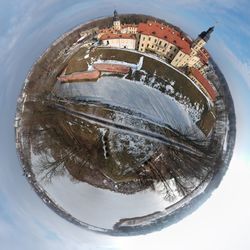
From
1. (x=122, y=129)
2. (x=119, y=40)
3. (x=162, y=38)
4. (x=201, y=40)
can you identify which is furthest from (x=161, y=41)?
(x=122, y=129)

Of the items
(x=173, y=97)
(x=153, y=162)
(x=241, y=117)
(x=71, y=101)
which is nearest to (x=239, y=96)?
(x=241, y=117)

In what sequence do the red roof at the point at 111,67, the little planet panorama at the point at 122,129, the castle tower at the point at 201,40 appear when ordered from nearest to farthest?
the castle tower at the point at 201,40 < the little planet panorama at the point at 122,129 < the red roof at the point at 111,67

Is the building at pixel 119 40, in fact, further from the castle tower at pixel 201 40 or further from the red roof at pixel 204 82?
the red roof at pixel 204 82

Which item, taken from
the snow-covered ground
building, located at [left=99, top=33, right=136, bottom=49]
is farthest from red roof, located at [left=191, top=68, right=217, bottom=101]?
building, located at [left=99, top=33, right=136, bottom=49]

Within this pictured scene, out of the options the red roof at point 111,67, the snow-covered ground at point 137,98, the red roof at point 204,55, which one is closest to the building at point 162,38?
the red roof at point 204,55

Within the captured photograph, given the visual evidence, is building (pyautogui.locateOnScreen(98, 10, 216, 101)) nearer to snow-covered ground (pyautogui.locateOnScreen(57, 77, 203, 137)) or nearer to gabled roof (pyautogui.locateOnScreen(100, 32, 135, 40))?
gabled roof (pyautogui.locateOnScreen(100, 32, 135, 40))

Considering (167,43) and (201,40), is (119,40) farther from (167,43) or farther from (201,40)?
(201,40)
